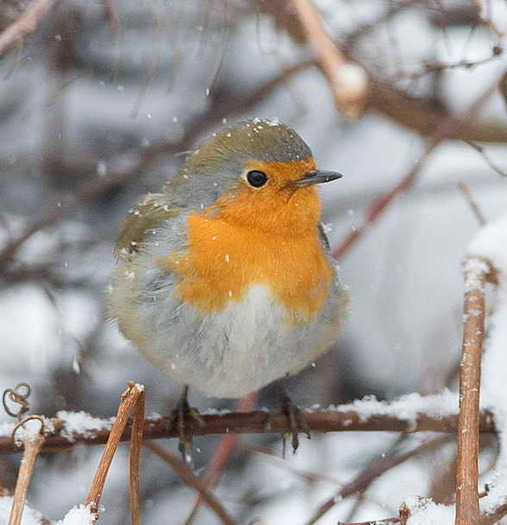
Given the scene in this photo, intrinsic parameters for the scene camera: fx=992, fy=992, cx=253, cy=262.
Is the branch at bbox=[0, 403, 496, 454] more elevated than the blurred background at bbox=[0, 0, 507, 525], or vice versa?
the blurred background at bbox=[0, 0, 507, 525]

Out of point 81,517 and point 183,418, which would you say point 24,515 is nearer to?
point 81,517

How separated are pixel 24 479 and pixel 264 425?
3.87ft

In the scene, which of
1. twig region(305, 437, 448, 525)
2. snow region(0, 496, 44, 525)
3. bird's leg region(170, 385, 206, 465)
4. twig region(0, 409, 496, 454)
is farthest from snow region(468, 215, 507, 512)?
snow region(0, 496, 44, 525)

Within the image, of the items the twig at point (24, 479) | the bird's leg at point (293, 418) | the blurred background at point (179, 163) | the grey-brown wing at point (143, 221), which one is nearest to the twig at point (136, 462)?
the twig at point (24, 479)

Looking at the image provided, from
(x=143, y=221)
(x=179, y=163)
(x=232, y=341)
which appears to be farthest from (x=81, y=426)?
(x=179, y=163)

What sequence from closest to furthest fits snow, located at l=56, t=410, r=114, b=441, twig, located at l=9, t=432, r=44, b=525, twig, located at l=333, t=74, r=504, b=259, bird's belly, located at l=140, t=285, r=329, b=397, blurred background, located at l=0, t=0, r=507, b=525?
1. twig, located at l=9, t=432, r=44, b=525
2. snow, located at l=56, t=410, r=114, b=441
3. bird's belly, located at l=140, t=285, r=329, b=397
4. twig, located at l=333, t=74, r=504, b=259
5. blurred background, located at l=0, t=0, r=507, b=525

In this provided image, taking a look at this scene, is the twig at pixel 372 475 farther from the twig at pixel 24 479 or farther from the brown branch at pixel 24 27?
the brown branch at pixel 24 27

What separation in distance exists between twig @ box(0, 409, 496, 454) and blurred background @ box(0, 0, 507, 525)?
2.38 feet

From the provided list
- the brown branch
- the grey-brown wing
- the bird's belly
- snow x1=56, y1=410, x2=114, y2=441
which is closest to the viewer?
the brown branch

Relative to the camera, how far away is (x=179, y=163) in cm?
402

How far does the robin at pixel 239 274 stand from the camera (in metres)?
2.46

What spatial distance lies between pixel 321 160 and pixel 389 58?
0.96 m

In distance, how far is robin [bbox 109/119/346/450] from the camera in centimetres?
246

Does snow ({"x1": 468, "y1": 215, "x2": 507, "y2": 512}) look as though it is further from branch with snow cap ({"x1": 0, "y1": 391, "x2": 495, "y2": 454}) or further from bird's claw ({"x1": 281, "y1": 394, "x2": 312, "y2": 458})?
bird's claw ({"x1": 281, "y1": 394, "x2": 312, "y2": 458})
